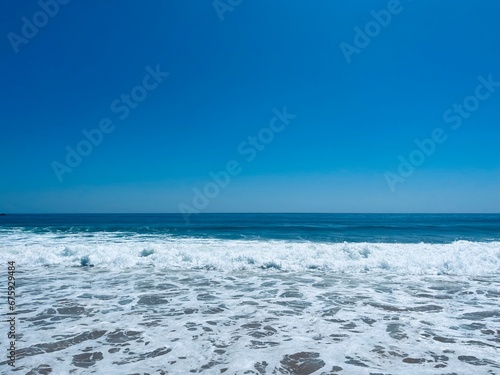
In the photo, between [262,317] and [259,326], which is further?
[262,317]

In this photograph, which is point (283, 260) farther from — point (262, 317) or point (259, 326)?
point (259, 326)

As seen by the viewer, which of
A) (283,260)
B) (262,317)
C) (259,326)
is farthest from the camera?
(283,260)

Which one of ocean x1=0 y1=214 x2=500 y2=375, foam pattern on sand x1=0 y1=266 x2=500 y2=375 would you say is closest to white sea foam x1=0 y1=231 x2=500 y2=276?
ocean x1=0 y1=214 x2=500 y2=375

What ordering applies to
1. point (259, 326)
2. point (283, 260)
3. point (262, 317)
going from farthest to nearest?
point (283, 260) < point (262, 317) < point (259, 326)

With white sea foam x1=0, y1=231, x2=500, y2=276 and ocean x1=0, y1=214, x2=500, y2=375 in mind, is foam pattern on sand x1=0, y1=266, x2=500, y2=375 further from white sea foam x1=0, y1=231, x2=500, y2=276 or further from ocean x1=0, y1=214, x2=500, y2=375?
white sea foam x1=0, y1=231, x2=500, y2=276

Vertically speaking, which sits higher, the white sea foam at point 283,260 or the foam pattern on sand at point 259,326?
the white sea foam at point 283,260

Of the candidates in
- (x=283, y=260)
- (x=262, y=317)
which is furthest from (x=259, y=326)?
(x=283, y=260)

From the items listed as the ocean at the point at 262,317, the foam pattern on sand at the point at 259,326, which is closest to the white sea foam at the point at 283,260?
the ocean at the point at 262,317

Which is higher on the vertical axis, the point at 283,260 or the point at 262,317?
the point at 283,260

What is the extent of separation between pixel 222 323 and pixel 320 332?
85.8 inches

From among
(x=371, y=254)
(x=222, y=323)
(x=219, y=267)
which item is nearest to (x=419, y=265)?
(x=371, y=254)

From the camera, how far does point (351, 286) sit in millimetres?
10141

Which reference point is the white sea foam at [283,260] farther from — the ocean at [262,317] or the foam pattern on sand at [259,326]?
the foam pattern on sand at [259,326]

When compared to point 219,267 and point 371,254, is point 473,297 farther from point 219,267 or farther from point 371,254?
point 219,267
